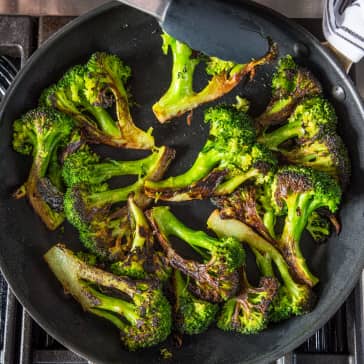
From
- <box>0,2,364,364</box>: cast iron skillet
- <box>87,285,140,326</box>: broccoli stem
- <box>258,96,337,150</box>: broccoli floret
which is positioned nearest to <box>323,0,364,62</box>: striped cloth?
<box>0,2,364,364</box>: cast iron skillet

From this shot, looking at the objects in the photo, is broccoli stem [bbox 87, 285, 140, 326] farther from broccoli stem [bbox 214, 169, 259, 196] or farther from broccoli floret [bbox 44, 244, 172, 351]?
broccoli stem [bbox 214, 169, 259, 196]

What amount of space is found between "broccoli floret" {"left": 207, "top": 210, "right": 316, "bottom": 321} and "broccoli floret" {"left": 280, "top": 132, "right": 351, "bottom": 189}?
0.27 meters

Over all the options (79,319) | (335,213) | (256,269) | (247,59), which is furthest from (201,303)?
(247,59)

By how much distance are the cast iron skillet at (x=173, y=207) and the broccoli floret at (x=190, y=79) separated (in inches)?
1.6

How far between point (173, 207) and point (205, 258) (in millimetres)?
189

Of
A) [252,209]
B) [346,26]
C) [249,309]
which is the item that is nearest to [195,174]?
[252,209]

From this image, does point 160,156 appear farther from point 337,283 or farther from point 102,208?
point 337,283

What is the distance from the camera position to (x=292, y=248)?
181cm

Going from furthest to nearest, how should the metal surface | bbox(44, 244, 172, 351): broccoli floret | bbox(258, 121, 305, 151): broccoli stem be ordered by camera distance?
the metal surface
bbox(258, 121, 305, 151): broccoli stem
bbox(44, 244, 172, 351): broccoli floret

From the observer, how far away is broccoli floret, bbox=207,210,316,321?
5.85 feet

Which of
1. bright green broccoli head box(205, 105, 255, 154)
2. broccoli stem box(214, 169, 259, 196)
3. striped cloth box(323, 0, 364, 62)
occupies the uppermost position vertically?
striped cloth box(323, 0, 364, 62)

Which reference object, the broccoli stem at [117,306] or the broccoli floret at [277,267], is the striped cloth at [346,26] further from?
the broccoli stem at [117,306]

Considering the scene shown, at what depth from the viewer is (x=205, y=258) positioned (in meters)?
1.81

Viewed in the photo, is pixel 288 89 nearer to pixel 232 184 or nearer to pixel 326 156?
pixel 326 156
